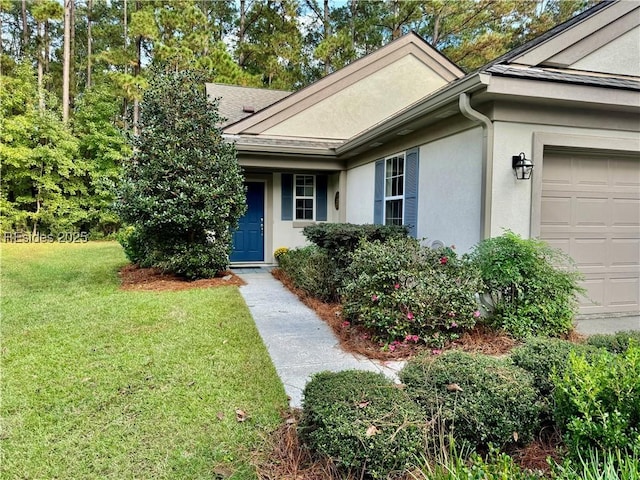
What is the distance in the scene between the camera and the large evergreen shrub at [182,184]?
287 inches

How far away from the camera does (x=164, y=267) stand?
25.7 ft

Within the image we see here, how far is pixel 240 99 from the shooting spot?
1344cm

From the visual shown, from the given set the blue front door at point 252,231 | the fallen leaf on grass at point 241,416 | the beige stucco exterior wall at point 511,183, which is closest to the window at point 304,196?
the blue front door at point 252,231

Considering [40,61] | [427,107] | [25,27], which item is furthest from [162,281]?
[25,27]

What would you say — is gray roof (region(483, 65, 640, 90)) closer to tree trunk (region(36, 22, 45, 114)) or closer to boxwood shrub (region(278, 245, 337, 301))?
boxwood shrub (region(278, 245, 337, 301))

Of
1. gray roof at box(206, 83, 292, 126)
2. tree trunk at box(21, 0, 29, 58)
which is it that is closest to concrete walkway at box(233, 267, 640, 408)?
gray roof at box(206, 83, 292, 126)

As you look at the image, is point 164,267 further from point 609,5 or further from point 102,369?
point 609,5

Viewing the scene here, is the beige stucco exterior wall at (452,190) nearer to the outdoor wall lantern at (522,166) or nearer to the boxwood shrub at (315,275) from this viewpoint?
the outdoor wall lantern at (522,166)

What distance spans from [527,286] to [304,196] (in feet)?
22.7

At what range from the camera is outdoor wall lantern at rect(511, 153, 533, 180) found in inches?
194

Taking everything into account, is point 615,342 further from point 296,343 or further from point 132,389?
point 132,389

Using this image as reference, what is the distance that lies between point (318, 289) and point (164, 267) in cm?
332

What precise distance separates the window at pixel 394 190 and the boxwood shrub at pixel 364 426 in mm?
5416

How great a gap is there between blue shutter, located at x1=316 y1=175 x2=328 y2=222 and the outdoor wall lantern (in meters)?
6.16
